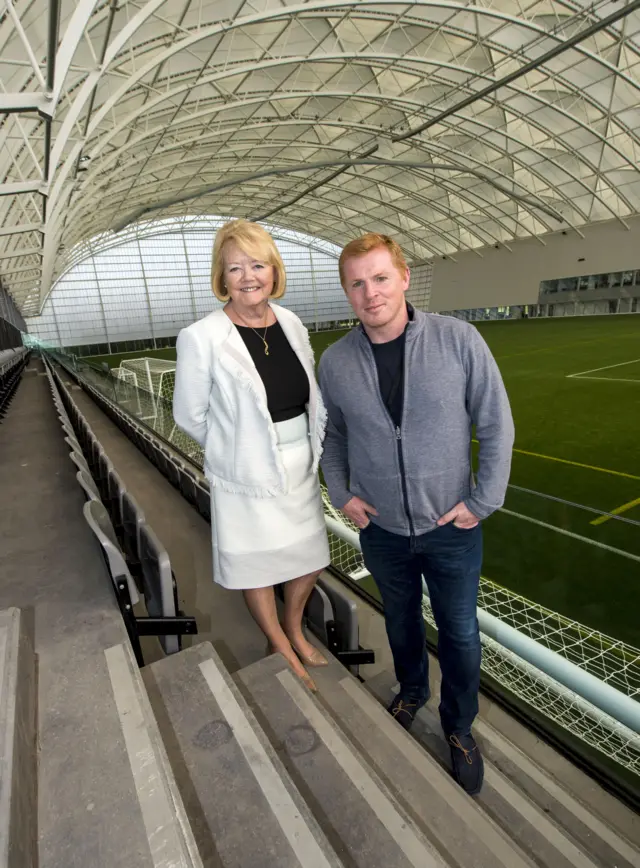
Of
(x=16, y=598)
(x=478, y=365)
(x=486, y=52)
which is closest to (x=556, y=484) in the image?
(x=478, y=365)

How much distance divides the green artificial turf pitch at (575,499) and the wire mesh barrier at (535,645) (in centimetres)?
44

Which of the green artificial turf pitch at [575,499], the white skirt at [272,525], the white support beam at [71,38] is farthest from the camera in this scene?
the white support beam at [71,38]

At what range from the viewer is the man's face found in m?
1.59

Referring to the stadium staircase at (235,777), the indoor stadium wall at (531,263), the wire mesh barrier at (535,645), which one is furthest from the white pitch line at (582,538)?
the indoor stadium wall at (531,263)

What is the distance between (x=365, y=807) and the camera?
4.35ft

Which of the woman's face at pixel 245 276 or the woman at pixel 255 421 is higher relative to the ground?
the woman's face at pixel 245 276

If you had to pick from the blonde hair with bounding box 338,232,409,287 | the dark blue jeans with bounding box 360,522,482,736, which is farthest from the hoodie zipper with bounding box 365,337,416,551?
the blonde hair with bounding box 338,232,409,287

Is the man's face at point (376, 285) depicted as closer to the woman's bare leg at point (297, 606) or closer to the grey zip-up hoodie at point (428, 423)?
the grey zip-up hoodie at point (428, 423)

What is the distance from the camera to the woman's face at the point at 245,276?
1.78 metres

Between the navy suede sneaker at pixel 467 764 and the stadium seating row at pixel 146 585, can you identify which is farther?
the stadium seating row at pixel 146 585

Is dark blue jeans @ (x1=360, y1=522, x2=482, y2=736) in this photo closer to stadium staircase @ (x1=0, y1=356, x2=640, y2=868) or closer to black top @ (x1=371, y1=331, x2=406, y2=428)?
stadium staircase @ (x1=0, y1=356, x2=640, y2=868)

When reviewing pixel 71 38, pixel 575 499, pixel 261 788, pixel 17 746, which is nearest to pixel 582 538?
pixel 575 499

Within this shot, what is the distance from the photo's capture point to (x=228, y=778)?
1.34 meters

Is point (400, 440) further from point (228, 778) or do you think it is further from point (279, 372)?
point (228, 778)
